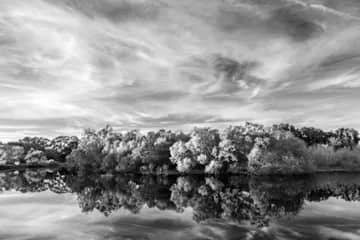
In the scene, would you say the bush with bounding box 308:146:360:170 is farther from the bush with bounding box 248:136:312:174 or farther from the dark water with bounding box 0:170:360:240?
the dark water with bounding box 0:170:360:240

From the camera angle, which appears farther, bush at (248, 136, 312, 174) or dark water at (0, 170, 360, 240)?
bush at (248, 136, 312, 174)

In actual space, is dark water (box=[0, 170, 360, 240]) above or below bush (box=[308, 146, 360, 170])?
below

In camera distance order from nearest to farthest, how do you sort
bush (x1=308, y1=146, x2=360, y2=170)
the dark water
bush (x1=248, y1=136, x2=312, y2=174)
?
the dark water, bush (x1=248, y1=136, x2=312, y2=174), bush (x1=308, y1=146, x2=360, y2=170)

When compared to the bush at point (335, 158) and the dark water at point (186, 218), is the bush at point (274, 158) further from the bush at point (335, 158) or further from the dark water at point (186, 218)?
the dark water at point (186, 218)

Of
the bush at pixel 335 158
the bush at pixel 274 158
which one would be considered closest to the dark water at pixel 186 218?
the bush at pixel 274 158

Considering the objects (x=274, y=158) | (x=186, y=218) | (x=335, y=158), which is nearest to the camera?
(x=186, y=218)

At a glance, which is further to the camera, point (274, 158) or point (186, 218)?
point (274, 158)

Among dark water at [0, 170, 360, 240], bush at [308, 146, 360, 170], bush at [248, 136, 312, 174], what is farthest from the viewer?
bush at [308, 146, 360, 170]

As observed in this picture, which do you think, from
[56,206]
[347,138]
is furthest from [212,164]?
[347,138]

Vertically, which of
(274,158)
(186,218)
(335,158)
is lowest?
(186,218)

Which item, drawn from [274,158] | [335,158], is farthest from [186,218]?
[335,158]

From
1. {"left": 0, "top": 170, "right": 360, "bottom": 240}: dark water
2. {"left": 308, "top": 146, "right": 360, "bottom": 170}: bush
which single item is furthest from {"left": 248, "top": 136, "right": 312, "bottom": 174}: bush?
{"left": 0, "top": 170, "right": 360, "bottom": 240}: dark water

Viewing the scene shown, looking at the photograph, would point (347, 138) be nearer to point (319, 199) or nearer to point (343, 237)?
point (319, 199)

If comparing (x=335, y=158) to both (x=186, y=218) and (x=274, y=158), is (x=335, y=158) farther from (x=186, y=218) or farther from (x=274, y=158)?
(x=186, y=218)
